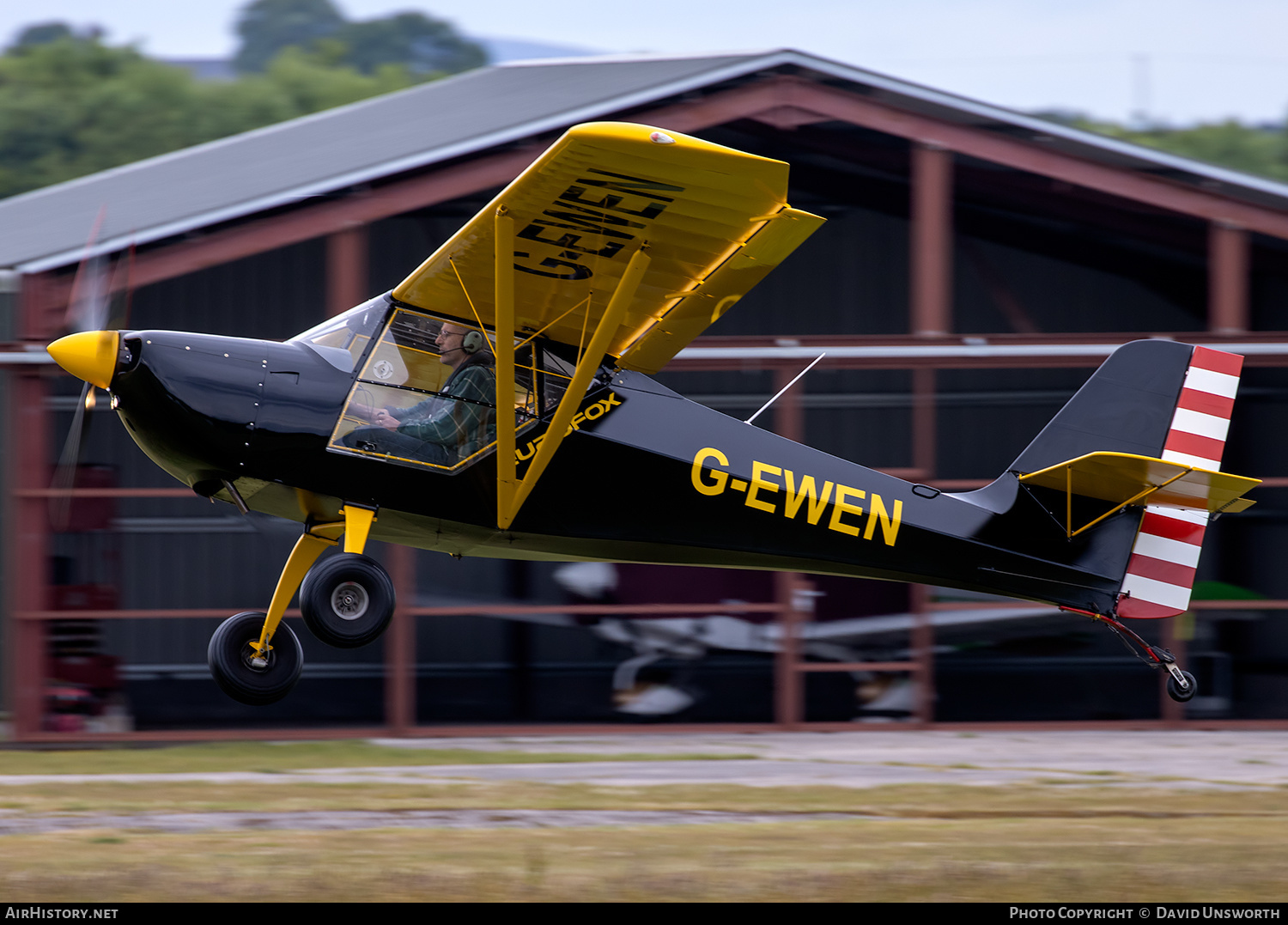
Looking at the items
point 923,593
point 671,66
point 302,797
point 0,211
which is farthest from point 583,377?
point 0,211

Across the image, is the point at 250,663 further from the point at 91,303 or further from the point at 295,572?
the point at 91,303

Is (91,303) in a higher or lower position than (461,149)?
lower

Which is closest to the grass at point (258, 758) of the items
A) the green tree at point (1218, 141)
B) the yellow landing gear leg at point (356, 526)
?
the yellow landing gear leg at point (356, 526)

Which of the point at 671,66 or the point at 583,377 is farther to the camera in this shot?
the point at 671,66

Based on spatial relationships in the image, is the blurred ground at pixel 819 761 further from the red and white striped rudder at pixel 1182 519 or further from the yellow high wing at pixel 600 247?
the yellow high wing at pixel 600 247

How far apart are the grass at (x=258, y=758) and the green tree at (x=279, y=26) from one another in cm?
9688

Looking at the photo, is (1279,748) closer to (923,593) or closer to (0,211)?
(923,593)

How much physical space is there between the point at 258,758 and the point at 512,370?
6683mm

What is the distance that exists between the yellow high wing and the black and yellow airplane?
17 mm

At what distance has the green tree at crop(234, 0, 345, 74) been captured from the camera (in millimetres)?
105188

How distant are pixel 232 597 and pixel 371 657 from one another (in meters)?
1.95

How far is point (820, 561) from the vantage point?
892 centimetres

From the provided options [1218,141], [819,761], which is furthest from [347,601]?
[1218,141]

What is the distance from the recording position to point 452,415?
803cm
